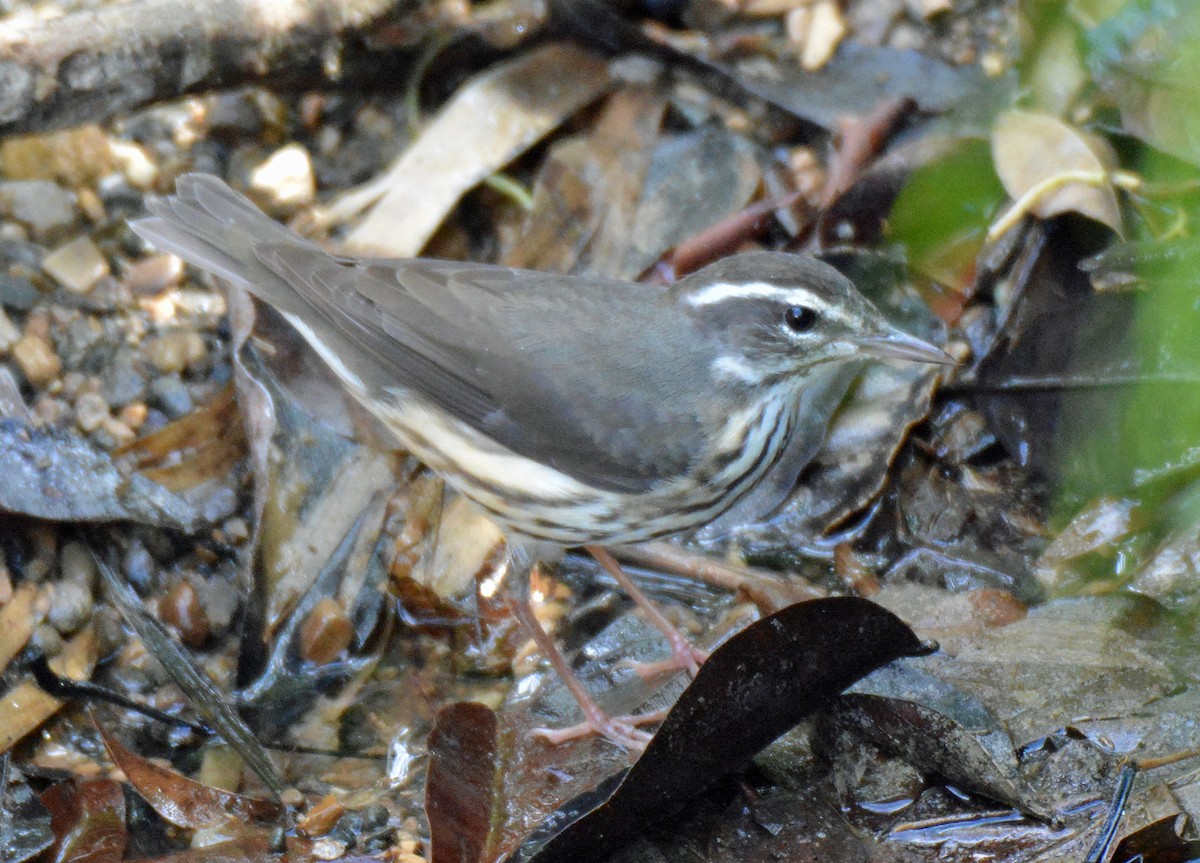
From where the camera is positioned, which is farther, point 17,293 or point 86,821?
point 17,293

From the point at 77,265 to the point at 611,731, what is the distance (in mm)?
2952

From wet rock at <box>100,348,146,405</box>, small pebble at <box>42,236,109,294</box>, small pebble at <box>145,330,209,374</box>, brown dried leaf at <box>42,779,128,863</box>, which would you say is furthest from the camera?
small pebble at <box>42,236,109,294</box>

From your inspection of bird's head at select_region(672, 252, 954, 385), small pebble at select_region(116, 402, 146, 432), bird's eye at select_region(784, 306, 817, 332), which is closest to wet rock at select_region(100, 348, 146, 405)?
small pebble at select_region(116, 402, 146, 432)

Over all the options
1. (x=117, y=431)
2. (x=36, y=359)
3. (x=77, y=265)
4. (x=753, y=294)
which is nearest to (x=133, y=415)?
(x=117, y=431)

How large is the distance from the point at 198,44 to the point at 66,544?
1.98 m

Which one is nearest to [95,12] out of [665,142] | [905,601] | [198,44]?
[198,44]

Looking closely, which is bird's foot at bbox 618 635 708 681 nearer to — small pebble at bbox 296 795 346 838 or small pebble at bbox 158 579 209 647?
small pebble at bbox 296 795 346 838

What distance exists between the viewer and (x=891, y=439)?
527 cm

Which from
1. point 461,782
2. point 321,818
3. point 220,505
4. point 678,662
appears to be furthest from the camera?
point 220,505

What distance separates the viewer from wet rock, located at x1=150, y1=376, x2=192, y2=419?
5.45 metres

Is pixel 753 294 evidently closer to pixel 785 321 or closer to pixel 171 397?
pixel 785 321

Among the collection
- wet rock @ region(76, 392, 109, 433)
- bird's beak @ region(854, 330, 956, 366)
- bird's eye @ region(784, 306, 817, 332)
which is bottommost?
wet rock @ region(76, 392, 109, 433)

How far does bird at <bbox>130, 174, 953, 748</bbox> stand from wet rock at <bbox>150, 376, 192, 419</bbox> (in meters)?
0.78

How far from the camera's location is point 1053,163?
5.52 metres
